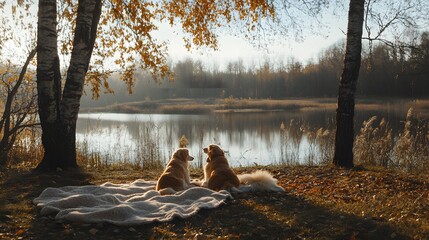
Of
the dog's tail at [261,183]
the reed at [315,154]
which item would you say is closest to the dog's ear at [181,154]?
the dog's tail at [261,183]

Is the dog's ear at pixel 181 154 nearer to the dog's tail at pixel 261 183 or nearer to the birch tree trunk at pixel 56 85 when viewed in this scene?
the dog's tail at pixel 261 183

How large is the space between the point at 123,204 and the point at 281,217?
2.06 metres

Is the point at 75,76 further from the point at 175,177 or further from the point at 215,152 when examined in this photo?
the point at 215,152

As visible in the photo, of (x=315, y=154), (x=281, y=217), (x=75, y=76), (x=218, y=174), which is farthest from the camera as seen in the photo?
(x=315, y=154)

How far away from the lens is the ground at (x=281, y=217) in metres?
4.60

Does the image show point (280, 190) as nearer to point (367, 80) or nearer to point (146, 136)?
point (146, 136)

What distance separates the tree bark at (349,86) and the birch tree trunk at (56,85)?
541 cm

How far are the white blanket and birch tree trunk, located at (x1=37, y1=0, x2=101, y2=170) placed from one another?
1.83 meters

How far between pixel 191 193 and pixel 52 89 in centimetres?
387

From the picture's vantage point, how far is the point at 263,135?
2052 centimetres

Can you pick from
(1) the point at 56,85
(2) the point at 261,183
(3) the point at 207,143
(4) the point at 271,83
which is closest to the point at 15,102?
(1) the point at 56,85

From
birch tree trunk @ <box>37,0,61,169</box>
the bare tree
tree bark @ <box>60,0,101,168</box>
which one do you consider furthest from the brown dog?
the bare tree

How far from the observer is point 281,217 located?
17.1 ft

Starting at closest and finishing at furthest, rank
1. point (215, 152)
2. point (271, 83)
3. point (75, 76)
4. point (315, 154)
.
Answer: point (215, 152), point (75, 76), point (315, 154), point (271, 83)
